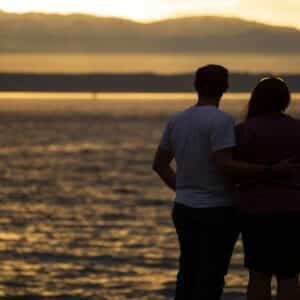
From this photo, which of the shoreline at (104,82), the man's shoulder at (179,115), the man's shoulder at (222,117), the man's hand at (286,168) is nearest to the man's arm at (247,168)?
the man's hand at (286,168)

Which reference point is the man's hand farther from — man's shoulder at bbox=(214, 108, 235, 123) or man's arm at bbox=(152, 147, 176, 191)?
man's arm at bbox=(152, 147, 176, 191)

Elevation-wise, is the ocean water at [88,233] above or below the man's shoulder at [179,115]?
below

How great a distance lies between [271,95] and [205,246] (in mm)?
740

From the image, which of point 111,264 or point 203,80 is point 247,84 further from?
point 203,80

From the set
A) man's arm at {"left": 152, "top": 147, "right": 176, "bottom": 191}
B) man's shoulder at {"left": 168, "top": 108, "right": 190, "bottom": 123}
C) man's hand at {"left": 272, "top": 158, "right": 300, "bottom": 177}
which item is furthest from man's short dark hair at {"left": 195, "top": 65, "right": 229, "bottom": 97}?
man's hand at {"left": 272, "top": 158, "right": 300, "bottom": 177}

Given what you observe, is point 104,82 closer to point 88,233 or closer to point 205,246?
point 88,233

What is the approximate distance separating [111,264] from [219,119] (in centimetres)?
1211

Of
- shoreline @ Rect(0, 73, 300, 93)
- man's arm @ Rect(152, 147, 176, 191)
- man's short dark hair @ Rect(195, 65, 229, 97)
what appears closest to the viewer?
man's short dark hair @ Rect(195, 65, 229, 97)

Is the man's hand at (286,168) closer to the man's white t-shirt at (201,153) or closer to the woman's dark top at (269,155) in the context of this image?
the woman's dark top at (269,155)

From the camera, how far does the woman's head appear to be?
5980 mm

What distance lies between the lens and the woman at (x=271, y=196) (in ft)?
19.3

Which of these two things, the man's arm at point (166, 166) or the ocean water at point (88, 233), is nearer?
the man's arm at point (166, 166)

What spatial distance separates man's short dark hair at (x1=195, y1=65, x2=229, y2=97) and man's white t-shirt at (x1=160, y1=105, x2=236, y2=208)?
3.0 inches

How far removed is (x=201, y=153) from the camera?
6000mm
